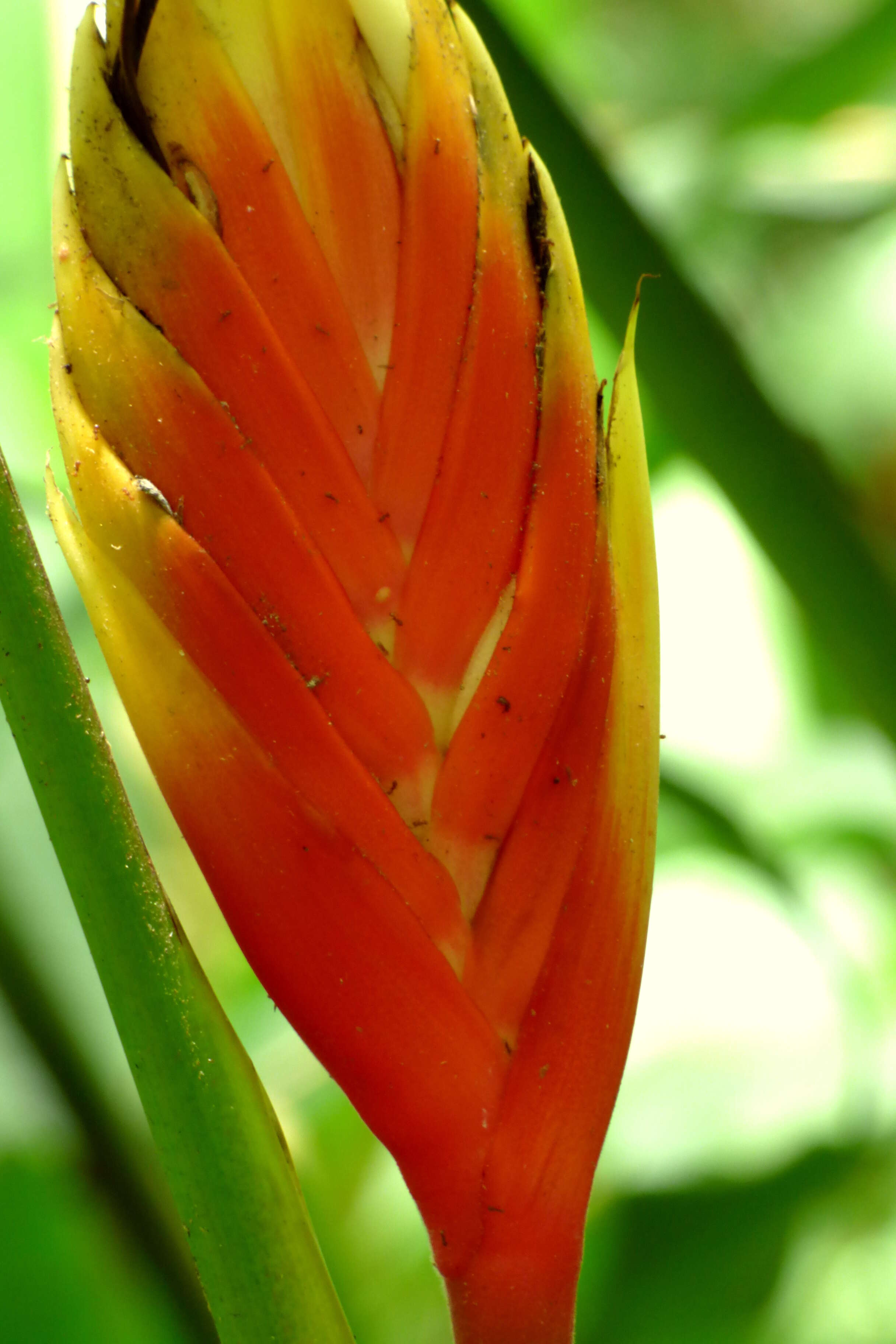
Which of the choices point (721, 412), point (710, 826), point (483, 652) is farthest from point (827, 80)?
point (483, 652)

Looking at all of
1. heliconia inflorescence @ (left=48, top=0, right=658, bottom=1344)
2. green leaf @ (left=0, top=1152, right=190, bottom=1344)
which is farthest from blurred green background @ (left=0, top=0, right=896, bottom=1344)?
heliconia inflorescence @ (left=48, top=0, right=658, bottom=1344)

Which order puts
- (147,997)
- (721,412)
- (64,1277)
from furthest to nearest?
(721,412), (64,1277), (147,997)

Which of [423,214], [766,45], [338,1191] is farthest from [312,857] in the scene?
[766,45]

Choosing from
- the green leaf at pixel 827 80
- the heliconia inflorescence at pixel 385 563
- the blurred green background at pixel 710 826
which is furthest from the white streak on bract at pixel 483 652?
the green leaf at pixel 827 80

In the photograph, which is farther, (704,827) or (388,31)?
(704,827)

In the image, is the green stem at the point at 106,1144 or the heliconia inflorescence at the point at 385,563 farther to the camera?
the green stem at the point at 106,1144

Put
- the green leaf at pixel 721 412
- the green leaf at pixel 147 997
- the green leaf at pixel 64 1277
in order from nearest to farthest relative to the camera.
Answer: the green leaf at pixel 147 997 < the green leaf at pixel 64 1277 < the green leaf at pixel 721 412

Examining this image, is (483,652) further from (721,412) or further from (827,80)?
(827,80)

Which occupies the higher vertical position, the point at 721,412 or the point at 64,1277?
the point at 721,412

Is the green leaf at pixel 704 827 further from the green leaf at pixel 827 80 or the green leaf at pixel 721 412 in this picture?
the green leaf at pixel 827 80
